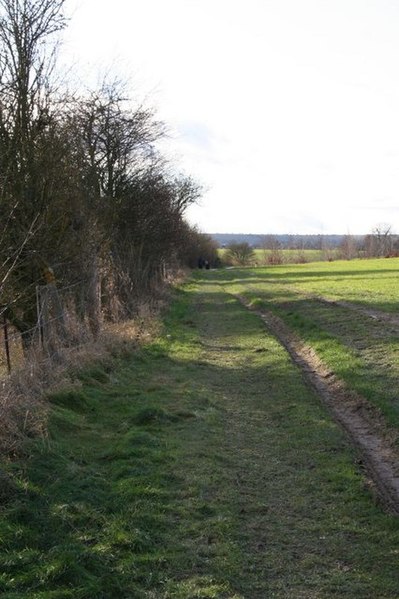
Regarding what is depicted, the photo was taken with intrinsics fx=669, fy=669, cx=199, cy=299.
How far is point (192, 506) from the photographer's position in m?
6.90

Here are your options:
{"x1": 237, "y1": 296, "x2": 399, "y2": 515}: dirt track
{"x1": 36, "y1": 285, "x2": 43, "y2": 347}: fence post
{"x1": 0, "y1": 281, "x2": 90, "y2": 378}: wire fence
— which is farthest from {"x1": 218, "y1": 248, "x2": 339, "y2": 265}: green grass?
{"x1": 36, "y1": 285, "x2": 43, "y2": 347}: fence post

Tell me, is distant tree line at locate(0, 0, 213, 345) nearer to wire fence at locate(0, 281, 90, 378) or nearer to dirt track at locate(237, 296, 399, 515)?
wire fence at locate(0, 281, 90, 378)

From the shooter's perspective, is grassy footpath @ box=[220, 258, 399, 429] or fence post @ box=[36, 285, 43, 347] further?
fence post @ box=[36, 285, 43, 347]

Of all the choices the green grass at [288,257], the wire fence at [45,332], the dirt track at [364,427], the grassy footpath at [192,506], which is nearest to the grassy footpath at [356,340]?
the dirt track at [364,427]

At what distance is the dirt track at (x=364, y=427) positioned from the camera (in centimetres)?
723

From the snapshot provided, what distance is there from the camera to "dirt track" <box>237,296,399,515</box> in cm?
723

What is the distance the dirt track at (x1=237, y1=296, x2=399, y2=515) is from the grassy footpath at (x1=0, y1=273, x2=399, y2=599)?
0.67ft

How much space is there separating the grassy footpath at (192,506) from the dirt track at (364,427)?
0.67 feet

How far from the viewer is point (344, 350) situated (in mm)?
15328

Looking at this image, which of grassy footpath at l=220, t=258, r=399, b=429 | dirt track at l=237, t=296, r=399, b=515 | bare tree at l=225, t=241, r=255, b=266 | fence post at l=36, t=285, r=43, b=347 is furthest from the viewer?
bare tree at l=225, t=241, r=255, b=266

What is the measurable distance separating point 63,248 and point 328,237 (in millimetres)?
171968

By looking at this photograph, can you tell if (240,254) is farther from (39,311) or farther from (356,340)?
(39,311)

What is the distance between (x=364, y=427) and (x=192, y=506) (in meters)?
3.72

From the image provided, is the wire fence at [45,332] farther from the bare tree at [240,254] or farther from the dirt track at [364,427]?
the bare tree at [240,254]
